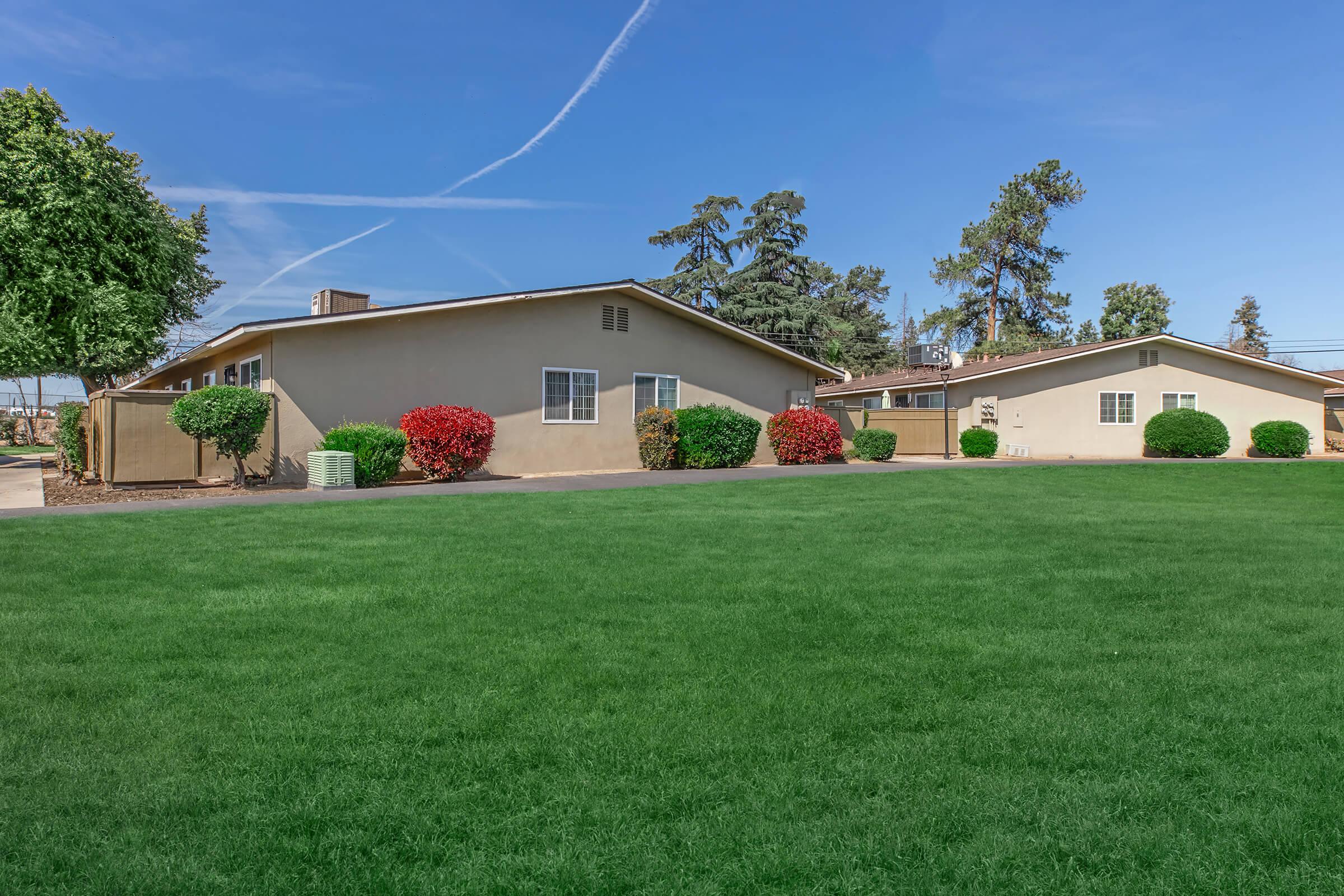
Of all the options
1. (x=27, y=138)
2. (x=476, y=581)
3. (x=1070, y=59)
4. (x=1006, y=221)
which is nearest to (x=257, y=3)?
(x=27, y=138)

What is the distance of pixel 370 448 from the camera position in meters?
15.6

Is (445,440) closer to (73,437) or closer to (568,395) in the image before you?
(568,395)

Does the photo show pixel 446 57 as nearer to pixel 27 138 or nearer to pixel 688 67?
pixel 688 67

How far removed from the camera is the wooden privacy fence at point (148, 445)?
15156 mm

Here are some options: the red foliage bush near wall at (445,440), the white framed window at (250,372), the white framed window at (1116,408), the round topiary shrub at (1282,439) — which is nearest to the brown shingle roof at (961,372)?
the white framed window at (1116,408)

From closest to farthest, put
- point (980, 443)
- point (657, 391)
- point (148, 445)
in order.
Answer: point (148, 445), point (657, 391), point (980, 443)

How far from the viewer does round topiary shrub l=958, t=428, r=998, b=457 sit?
90.9 ft

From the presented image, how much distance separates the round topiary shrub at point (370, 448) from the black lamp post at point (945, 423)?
Answer: 1748 centimetres

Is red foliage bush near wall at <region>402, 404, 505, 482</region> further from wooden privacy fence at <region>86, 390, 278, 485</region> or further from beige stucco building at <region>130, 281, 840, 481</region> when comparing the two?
wooden privacy fence at <region>86, 390, 278, 485</region>

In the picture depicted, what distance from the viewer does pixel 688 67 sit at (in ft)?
76.0

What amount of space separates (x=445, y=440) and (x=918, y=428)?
18604 mm

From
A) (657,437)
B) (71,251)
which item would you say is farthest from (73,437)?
(657,437)

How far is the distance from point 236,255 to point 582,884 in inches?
1394

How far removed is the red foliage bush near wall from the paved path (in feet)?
2.14
